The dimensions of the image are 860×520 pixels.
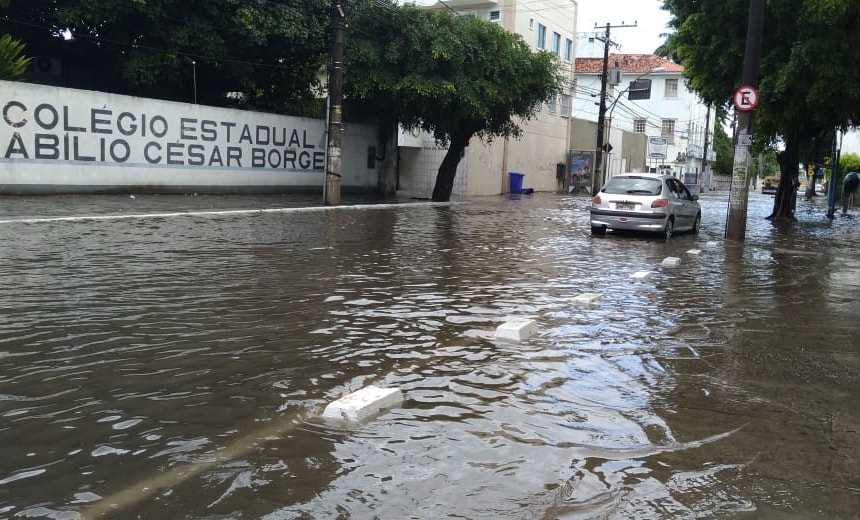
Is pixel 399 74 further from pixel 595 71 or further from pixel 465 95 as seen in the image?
pixel 595 71

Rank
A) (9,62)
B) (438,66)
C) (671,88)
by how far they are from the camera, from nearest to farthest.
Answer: (9,62)
(438,66)
(671,88)

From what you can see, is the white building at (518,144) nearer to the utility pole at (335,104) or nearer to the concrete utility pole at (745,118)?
the utility pole at (335,104)

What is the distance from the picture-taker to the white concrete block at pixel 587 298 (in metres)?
7.87

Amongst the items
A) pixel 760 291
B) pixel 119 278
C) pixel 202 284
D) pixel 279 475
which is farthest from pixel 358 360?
pixel 760 291

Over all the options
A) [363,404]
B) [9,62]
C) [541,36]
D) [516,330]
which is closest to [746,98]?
[516,330]

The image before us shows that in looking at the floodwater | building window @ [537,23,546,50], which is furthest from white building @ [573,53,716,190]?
the floodwater

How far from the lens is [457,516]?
3027 millimetres

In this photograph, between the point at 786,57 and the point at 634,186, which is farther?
the point at 786,57

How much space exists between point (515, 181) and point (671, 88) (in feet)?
117

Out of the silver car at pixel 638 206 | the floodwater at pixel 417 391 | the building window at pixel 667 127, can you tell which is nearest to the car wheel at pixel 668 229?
the silver car at pixel 638 206

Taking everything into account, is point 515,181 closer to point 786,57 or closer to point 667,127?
point 786,57

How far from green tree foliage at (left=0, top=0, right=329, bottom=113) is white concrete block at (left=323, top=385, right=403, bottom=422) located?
20.2 meters

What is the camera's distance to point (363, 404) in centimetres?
414

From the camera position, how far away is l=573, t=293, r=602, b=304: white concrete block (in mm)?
7870
